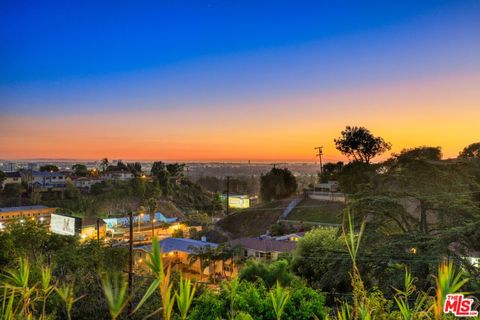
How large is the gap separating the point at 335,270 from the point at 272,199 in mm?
29198

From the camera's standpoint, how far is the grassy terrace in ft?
92.1

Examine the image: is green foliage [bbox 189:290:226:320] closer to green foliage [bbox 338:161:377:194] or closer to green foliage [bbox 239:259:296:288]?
green foliage [bbox 239:259:296:288]

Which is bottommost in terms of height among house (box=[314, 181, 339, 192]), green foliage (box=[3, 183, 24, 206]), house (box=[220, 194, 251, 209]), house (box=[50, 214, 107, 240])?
house (box=[220, 194, 251, 209])

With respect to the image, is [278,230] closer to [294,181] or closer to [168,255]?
[168,255]

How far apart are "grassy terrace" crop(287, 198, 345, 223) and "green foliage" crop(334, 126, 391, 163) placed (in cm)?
562

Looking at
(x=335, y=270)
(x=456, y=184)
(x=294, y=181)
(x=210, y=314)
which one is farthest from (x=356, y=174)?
(x=210, y=314)

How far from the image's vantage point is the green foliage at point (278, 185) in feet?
128

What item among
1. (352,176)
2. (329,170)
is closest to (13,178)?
(329,170)

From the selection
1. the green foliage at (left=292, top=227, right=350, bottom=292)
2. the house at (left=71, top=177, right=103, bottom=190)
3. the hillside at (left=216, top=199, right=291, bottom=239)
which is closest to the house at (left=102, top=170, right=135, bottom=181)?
A: the house at (left=71, top=177, right=103, bottom=190)

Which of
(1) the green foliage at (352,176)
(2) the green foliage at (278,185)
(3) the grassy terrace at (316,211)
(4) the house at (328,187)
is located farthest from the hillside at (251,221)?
(1) the green foliage at (352,176)

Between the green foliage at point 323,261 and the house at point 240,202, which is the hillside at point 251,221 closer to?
the house at point 240,202

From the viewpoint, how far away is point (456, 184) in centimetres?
1184

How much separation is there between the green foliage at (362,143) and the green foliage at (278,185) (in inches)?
325

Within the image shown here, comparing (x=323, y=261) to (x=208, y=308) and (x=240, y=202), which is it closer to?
(x=208, y=308)
